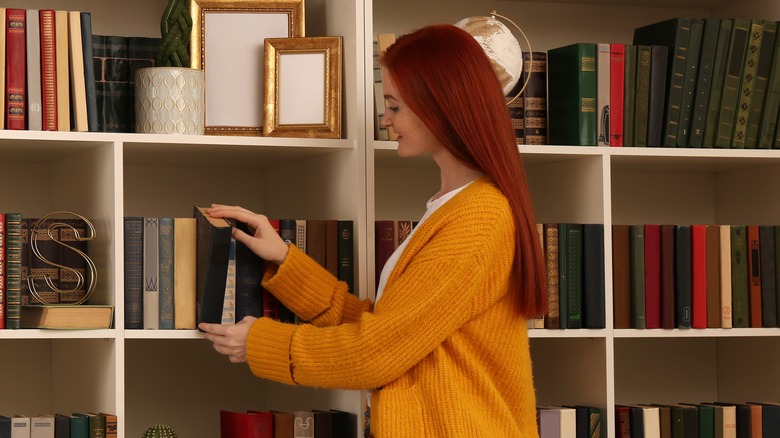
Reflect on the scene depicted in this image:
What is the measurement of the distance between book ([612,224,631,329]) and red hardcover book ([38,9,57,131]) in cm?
108

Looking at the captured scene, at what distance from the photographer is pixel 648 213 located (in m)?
2.66

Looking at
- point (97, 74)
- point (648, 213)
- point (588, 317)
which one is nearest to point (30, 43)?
point (97, 74)

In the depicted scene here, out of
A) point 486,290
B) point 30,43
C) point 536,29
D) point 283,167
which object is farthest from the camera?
point 536,29

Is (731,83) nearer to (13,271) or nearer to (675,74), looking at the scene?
(675,74)

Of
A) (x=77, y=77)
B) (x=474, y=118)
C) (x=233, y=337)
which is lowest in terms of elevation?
(x=233, y=337)

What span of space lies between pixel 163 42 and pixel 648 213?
4.08 feet

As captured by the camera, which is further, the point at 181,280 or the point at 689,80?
the point at 689,80

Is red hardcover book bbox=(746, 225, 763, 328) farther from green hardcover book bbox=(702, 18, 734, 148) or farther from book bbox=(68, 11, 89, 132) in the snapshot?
book bbox=(68, 11, 89, 132)

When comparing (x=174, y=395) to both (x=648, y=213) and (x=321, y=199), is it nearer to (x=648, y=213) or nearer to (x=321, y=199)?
(x=321, y=199)

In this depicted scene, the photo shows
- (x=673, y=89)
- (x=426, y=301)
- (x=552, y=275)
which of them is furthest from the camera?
(x=673, y=89)

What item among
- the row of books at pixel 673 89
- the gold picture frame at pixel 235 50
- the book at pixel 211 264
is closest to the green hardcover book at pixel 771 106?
the row of books at pixel 673 89

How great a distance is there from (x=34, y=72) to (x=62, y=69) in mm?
47

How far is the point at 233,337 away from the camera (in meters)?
1.84

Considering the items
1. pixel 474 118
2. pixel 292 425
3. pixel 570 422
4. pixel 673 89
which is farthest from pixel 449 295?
pixel 673 89
